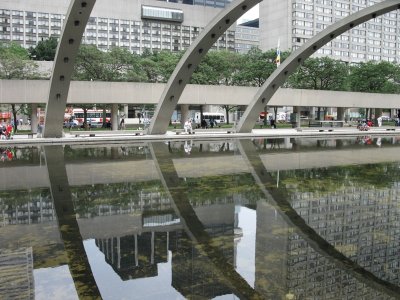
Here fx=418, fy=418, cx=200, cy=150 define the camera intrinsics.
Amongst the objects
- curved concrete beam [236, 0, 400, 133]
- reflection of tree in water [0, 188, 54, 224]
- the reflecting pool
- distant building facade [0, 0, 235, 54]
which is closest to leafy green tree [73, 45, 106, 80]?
curved concrete beam [236, 0, 400, 133]

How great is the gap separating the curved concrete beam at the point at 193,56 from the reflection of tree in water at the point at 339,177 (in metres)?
12.2

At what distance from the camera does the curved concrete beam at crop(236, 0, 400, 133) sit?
2319cm

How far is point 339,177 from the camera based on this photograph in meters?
12.9

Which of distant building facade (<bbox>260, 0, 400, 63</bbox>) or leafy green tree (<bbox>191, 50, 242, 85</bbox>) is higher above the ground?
distant building facade (<bbox>260, 0, 400, 63</bbox>)

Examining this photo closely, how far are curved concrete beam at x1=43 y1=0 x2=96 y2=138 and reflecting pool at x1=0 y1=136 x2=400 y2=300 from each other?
31.2 feet

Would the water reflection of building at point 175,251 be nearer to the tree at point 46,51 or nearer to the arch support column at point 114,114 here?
the arch support column at point 114,114

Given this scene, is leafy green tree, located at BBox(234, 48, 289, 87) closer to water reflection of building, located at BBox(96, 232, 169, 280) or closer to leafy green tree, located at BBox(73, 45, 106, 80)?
leafy green tree, located at BBox(73, 45, 106, 80)

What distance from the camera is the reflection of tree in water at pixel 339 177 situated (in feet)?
37.5

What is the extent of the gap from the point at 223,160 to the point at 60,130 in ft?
47.5

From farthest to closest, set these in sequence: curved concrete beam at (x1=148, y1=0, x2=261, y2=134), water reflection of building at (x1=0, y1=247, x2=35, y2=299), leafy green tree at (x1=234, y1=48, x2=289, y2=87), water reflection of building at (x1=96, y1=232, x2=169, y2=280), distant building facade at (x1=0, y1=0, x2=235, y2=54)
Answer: distant building facade at (x1=0, y1=0, x2=235, y2=54)
leafy green tree at (x1=234, y1=48, x2=289, y2=87)
curved concrete beam at (x1=148, y1=0, x2=261, y2=134)
water reflection of building at (x1=96, y1=232, x2=169, y2=280)
water reflection of building at (x1=0, y1=247, x2=35, y2=299)

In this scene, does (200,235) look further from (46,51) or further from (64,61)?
(46,51)

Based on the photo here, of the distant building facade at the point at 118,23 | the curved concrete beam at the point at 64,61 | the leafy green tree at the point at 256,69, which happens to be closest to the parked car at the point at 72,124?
the leafy green tree at the point at 256,69

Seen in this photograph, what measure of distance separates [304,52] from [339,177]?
18.0 metres

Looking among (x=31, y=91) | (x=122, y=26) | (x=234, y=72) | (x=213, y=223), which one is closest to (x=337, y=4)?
(x=122, y=26)
